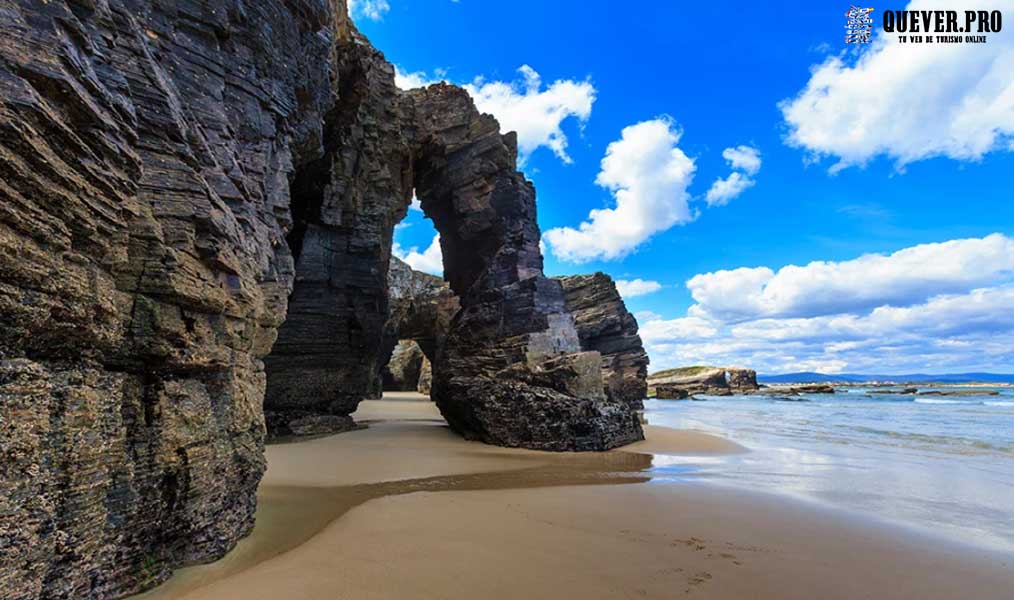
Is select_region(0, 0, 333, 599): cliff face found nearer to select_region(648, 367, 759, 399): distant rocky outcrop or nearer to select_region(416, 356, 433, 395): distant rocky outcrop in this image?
select_region(416, 356, 433, 395): distant rocky outcrop

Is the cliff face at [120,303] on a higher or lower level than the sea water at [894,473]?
higher

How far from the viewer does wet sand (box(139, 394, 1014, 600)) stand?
4578mm

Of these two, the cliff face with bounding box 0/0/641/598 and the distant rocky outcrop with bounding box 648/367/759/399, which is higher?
the cliff face with bounding box 0/0/641/598

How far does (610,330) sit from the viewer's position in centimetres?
4028

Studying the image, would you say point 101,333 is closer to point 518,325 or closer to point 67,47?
point 67,47

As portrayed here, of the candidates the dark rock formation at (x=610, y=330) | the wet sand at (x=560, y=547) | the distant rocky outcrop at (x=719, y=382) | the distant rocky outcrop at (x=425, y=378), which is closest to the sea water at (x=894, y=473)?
the wet sand at (x=560, y=547)

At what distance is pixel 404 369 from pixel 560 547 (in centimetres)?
4795

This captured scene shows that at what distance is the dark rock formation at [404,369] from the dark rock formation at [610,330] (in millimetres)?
19733

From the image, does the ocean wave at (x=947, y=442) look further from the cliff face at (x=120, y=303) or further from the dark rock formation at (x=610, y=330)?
the cliff face at (x=120, y=303)

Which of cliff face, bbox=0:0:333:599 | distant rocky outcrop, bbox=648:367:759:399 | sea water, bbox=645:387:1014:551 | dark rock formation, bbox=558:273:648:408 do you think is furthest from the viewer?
distant rocky outcrop, bbox=648:367:759:399

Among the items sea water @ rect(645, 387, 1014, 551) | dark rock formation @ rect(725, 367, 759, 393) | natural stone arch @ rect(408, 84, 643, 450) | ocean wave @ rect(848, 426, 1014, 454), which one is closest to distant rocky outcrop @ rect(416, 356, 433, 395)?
natural stone arch @ rect(408, 84, 643, 450)

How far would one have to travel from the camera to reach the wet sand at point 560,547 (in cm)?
458

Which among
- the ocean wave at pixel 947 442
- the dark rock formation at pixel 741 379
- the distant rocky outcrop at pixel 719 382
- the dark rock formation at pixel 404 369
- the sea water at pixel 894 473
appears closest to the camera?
the sea water at pixel 894 473

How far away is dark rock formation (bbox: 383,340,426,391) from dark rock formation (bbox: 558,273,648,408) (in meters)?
19.7
